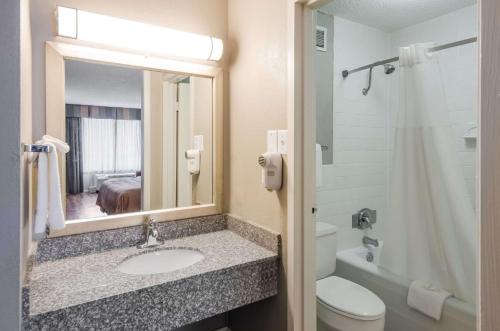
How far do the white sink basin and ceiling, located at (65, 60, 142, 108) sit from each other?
30.0 inches

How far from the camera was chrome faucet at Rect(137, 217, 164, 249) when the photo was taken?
1.49 meters

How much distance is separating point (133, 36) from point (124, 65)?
0.48ft

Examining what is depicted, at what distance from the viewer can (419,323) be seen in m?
1.77

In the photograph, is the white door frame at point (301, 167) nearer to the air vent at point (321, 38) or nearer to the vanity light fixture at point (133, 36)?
the vanity light fixture at point (133, 36)

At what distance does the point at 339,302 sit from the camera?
1.76m

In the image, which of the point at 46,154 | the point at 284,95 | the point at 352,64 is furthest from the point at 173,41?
the point at 352,64

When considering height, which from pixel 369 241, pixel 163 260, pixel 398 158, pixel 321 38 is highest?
pixel 321 38

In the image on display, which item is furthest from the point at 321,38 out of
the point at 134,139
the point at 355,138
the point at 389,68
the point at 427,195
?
the point at 134,139

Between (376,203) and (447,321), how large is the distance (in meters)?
1.08

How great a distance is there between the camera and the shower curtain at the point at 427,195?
179 centimetres

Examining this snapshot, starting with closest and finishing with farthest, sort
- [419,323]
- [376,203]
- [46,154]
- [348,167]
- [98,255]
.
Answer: [46,154] < [98,255] < [419,323] < [348,167] < [376,203]

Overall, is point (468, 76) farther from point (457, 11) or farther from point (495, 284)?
point (495, 284)

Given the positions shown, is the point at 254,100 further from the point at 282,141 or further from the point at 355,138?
the point at 355,138

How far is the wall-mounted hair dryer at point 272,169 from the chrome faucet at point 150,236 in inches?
24.1
